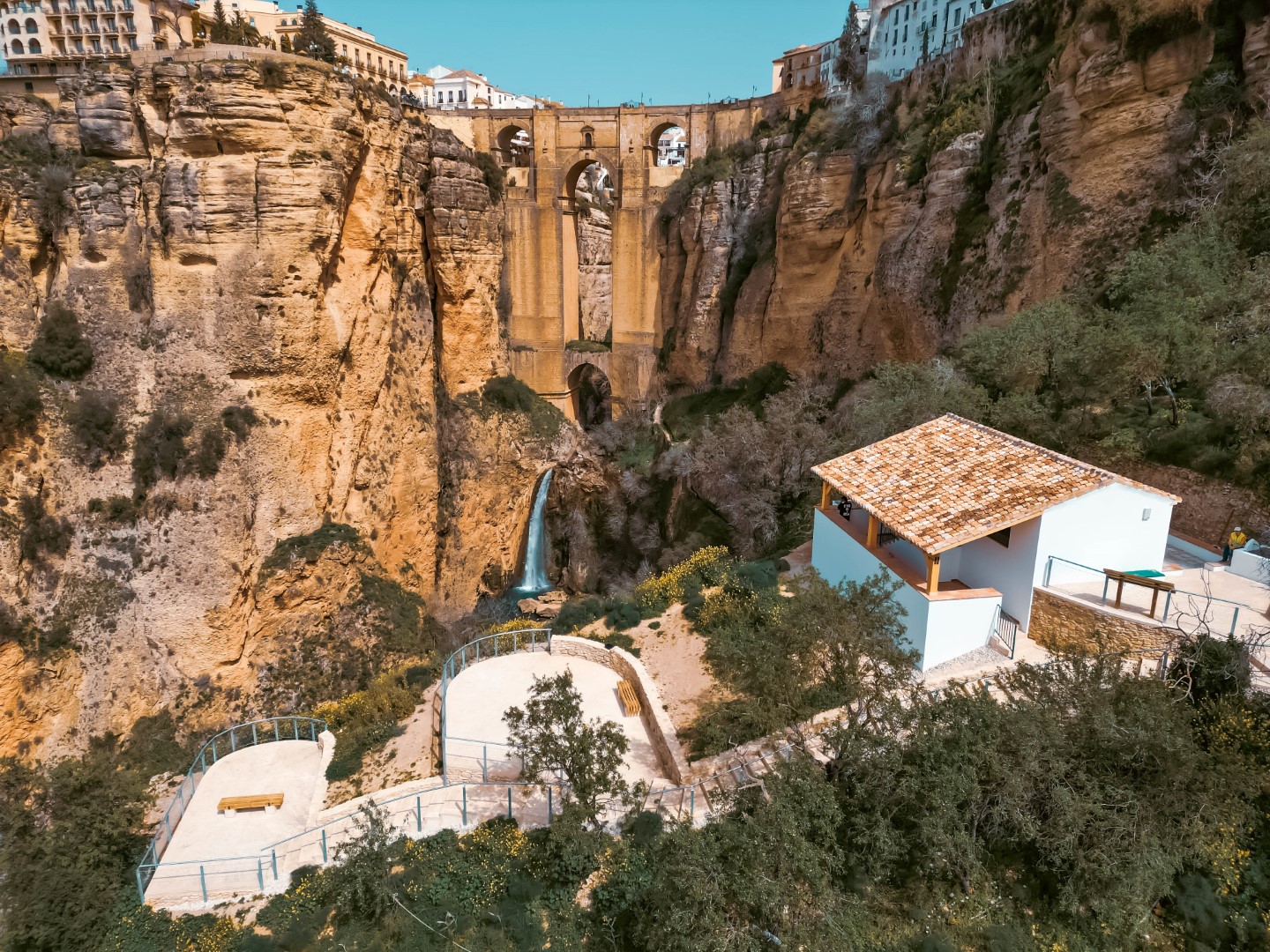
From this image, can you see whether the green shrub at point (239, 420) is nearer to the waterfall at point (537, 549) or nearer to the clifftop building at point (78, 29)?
the waterfall at point (537, 549)

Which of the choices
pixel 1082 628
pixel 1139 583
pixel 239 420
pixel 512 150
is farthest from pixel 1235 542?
pixel 512 150

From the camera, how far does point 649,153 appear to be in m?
33.5

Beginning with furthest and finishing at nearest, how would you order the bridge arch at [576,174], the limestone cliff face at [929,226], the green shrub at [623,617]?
the bridge arch at [576,174], the limestone cliff face at [929,226], the green shrub at [623,617]

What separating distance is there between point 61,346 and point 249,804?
1355 cm

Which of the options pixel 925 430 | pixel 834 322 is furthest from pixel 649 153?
pixel 925 430

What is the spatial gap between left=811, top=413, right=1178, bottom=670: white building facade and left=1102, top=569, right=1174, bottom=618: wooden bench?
0.54 meters

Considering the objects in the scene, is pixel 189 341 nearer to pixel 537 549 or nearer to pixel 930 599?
pixel 537 549

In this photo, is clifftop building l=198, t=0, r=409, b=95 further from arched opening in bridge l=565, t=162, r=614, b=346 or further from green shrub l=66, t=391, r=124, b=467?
green shrub l=66, t=391, r=124, b=467

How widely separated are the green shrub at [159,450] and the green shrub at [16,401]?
206 centimetres

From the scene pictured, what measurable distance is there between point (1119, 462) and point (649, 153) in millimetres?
26933

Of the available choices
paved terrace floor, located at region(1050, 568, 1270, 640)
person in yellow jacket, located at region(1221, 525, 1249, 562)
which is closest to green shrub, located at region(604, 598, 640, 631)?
paved terrace floor, located at region(1050, 568, 1270, 640)

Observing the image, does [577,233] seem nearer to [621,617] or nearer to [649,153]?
[649,153]

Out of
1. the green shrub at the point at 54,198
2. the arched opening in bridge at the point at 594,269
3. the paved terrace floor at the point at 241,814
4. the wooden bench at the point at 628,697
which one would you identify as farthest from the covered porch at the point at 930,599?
the arched opening in bridge at the point at 594,269

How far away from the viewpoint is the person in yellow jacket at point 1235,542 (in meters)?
10.5
